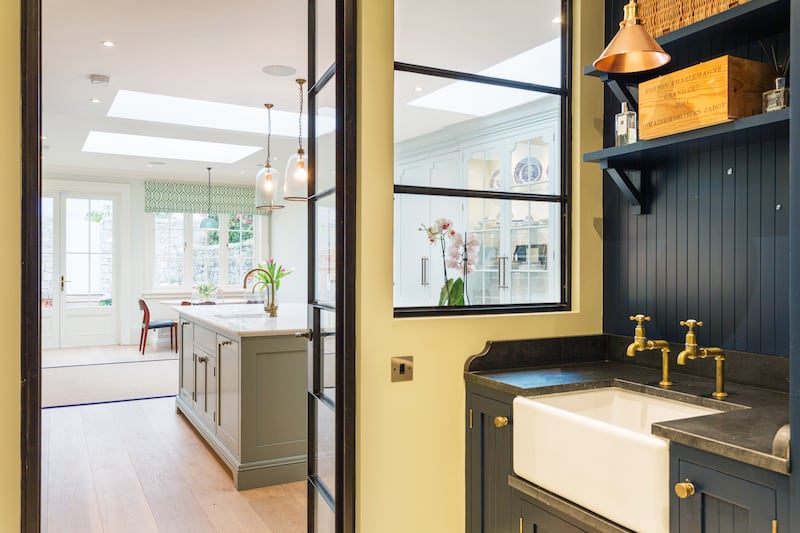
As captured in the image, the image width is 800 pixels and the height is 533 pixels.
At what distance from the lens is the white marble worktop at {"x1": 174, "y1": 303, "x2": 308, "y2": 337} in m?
3.56

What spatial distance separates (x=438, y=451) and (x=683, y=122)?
4.50 ft

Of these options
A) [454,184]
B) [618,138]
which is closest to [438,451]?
[454,184]

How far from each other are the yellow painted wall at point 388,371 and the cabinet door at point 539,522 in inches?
13.3

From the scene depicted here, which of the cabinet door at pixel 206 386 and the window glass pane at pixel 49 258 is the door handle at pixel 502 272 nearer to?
the cabinet door at pixel 206 386

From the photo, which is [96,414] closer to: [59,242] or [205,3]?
[205,3]

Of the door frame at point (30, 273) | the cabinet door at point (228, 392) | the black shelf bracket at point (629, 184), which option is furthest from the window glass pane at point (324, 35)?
the cabinet door at point (228, 392)

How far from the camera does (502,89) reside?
2.36 meters

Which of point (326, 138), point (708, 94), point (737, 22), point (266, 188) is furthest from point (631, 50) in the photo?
point (266, 188)

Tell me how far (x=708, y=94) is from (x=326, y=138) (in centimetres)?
129

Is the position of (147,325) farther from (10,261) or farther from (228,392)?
(10,261)

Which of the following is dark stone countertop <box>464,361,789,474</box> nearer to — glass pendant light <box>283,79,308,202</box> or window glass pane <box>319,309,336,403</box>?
window glass pane <box>319,309,336,403</box>

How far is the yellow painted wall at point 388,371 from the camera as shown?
204cm

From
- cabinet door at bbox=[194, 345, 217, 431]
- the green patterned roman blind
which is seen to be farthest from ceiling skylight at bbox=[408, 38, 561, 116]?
the green patterned roman blind

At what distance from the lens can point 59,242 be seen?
9023mm
